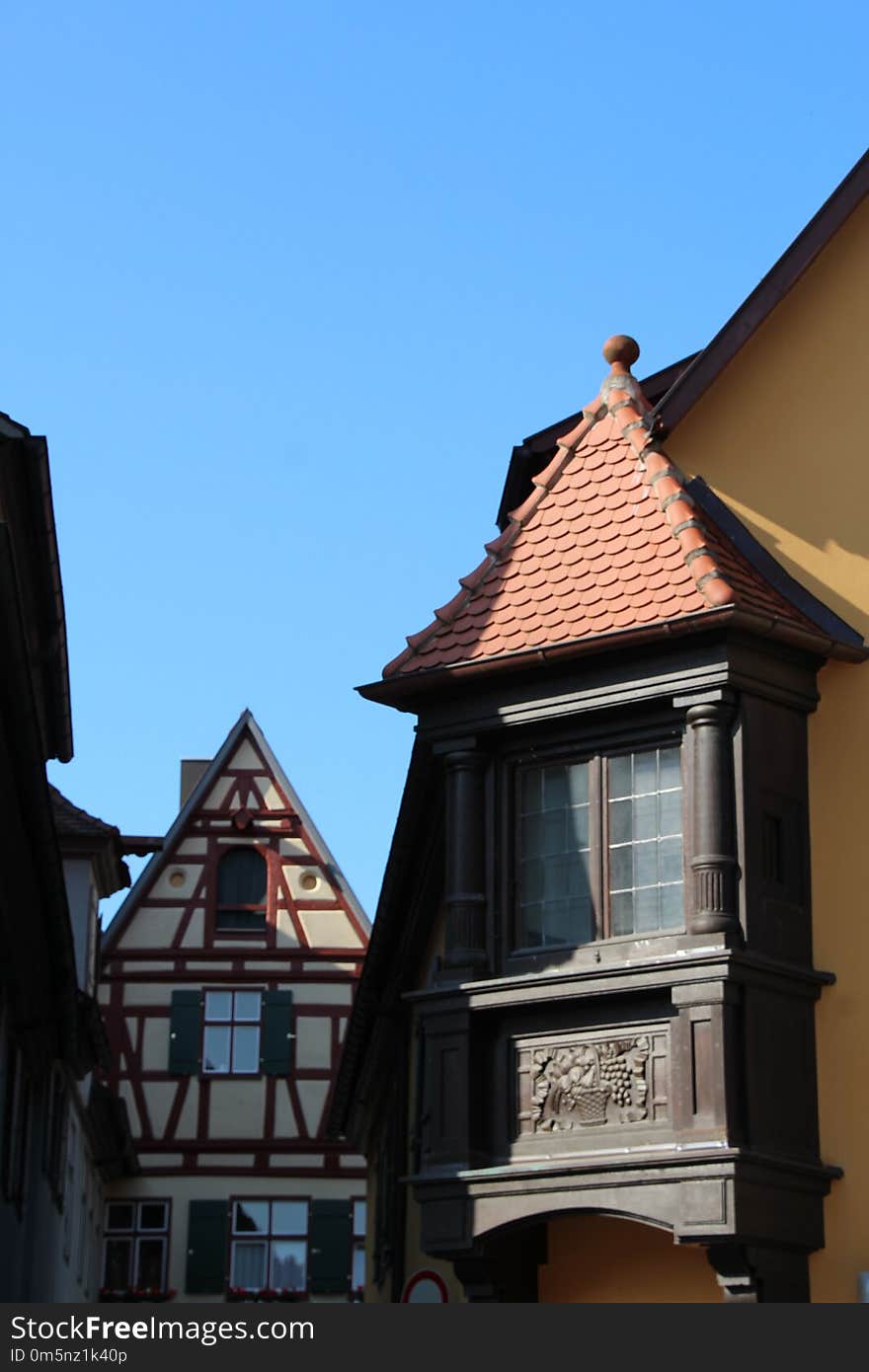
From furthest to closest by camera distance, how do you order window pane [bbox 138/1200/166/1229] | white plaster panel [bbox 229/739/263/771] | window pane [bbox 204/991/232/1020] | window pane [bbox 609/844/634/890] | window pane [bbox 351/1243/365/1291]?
white plaster panel [bbox 229/739/263/771]
window pane [bbox 204/991/232/1020]
window pane [bbox 138/1200/166/1229]
window pane [bbox 351/1243/365/1291]
window pane [bbox 609/844/634/890]

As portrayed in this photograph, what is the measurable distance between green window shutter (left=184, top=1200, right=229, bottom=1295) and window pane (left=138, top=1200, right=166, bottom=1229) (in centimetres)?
49

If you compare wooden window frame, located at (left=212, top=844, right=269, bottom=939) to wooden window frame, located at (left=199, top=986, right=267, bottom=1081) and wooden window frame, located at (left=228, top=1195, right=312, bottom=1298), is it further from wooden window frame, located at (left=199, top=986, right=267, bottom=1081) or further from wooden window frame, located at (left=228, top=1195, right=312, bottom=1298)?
wooden window frame, located at (left=228, top=1195, right=312, bottom=1298)

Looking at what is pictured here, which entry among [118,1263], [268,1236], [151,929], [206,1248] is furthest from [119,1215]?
[151,929]

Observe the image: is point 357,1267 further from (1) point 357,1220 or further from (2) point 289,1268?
(2) point 289,1268

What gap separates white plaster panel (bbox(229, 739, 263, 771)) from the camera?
38156 mm

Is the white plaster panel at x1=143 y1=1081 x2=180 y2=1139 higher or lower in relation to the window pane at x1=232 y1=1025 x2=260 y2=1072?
lower

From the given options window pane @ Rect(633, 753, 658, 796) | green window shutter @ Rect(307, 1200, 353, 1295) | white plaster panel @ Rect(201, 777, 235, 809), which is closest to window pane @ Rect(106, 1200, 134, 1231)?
green window shutter @ Rect(307, 1200, 353, 1295)

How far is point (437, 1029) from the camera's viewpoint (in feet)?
50.5

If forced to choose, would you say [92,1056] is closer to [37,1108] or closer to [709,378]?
[37,1108]

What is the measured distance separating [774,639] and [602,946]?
2110 mm

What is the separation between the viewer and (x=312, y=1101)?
36062 millimetres

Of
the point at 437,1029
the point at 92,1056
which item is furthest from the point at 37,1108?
the point at 437,1029

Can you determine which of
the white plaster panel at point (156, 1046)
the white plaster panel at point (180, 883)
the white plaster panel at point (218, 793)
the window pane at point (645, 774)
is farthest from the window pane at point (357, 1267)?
the window pane at point (645, 774)

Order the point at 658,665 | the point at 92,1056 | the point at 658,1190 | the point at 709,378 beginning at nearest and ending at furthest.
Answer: the point at 658,1190 → the point at 658,665 → the point at 709,378 → the point at 92,1056
